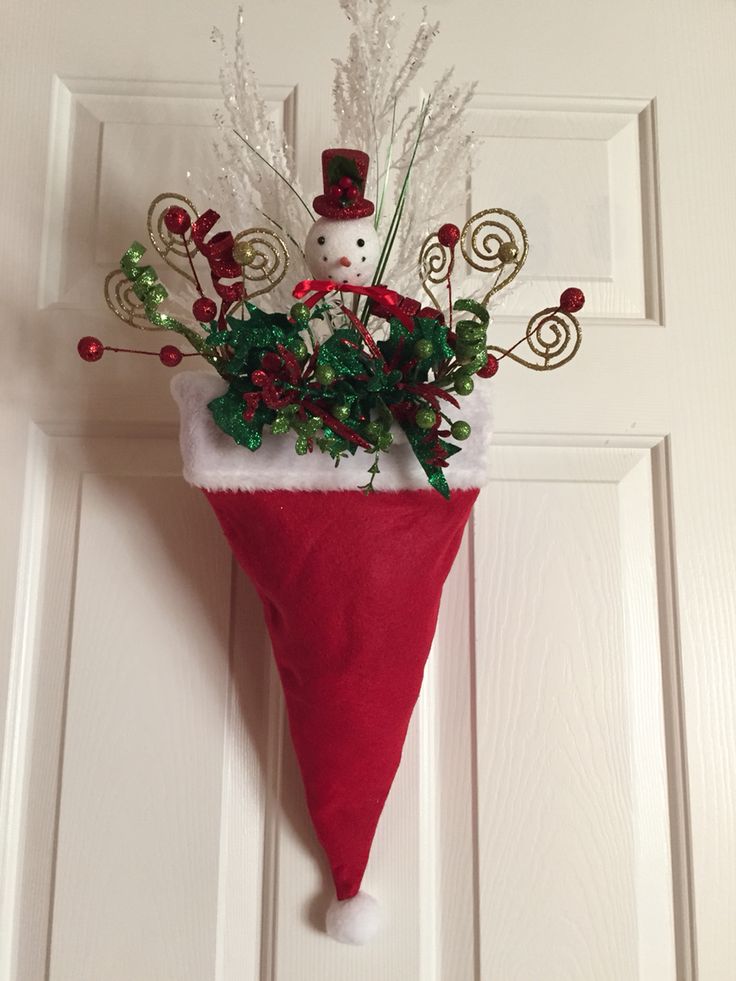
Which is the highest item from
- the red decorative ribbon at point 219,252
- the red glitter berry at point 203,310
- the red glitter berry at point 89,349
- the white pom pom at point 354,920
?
the red decorative ribbon at point 219,252

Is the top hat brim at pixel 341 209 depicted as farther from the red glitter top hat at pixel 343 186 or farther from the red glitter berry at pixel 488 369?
the red glitter berry at pixel 488 369

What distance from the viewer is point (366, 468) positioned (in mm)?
604

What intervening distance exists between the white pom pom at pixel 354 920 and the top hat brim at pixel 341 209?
0.57 metres

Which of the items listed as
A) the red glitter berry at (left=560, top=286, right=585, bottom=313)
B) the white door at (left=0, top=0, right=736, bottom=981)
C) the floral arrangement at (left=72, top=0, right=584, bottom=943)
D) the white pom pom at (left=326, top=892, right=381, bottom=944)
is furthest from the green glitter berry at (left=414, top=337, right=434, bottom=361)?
the white pom pom at (left=326, top=892, right=381, bottom=944)

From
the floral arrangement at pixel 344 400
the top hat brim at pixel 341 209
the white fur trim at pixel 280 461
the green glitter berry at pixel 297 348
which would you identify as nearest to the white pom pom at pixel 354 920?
the floral arrangement at pixel 344 400

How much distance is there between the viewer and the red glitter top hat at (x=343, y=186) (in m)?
0.57

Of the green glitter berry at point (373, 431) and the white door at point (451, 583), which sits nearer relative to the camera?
the green glitter berry at point (373, 431)

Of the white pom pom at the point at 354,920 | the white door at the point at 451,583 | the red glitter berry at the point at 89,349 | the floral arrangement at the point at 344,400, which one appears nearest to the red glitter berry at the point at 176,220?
the floral arrangement at the point at 344,400

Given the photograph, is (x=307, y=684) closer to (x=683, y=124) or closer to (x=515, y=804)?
(x=515, y=804)

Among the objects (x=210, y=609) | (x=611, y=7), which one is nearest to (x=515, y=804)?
(x=210, y=609)

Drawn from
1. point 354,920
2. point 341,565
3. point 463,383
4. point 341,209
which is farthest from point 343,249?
point 354,920

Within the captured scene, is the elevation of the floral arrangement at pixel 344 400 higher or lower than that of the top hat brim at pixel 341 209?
lower

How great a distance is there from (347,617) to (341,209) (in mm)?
314

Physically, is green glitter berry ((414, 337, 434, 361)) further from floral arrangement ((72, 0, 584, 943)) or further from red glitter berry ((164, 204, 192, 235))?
red glitter berry ((164, 204, 192, 235))
